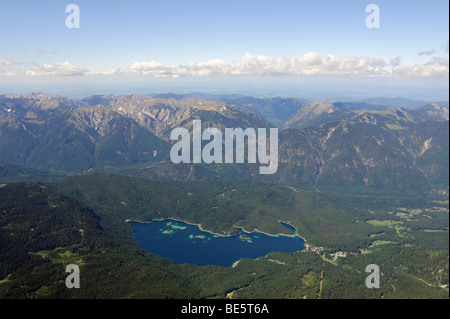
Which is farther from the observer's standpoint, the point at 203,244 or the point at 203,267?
the point at 203,244

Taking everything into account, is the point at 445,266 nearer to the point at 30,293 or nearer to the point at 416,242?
the point at 416,242

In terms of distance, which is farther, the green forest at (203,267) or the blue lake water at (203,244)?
the blue lake water at (203,244)

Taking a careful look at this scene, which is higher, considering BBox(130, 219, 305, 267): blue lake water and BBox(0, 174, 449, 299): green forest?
BBox(0, 174, 449, 299): green forest

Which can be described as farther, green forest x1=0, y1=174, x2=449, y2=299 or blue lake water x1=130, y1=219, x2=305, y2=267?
blue lake water x1=130, y1=219, x2=305, y2=267

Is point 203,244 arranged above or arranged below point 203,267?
below

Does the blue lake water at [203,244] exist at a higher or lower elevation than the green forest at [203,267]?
lower
